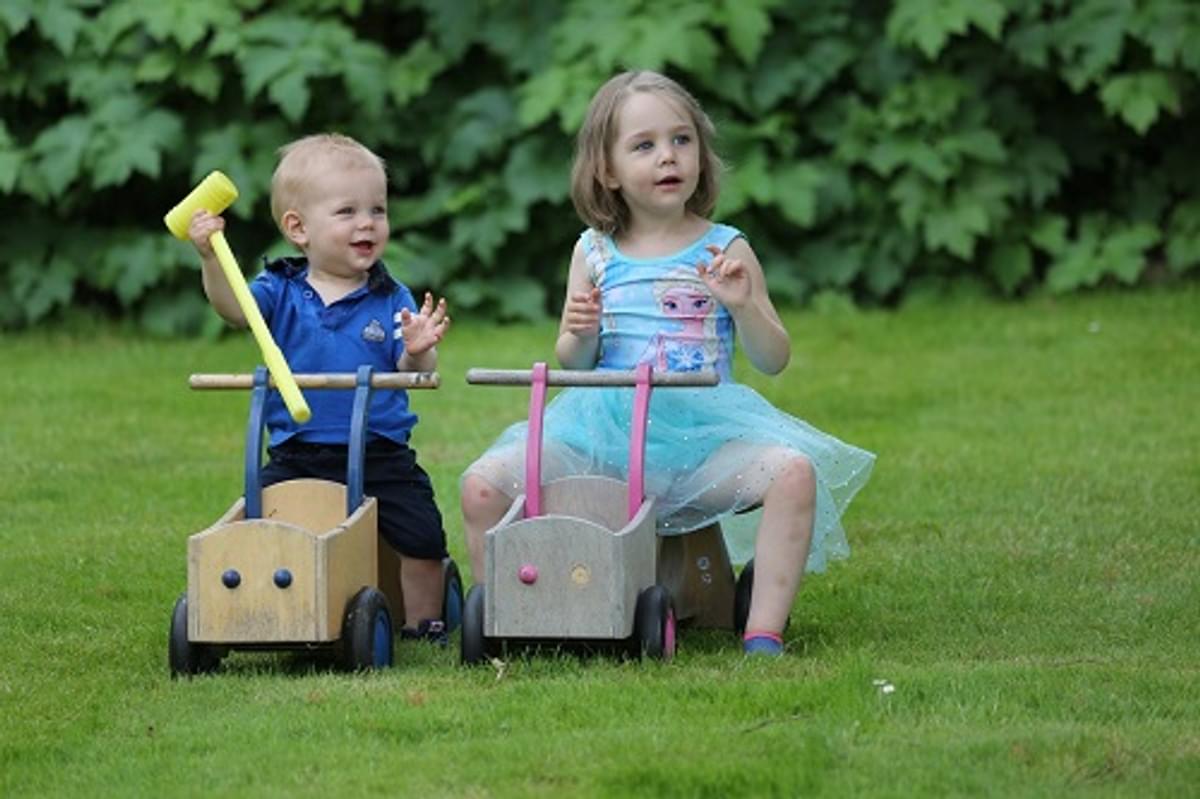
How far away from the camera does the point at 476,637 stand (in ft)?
17.1

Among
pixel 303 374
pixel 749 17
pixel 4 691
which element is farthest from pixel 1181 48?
pixel 4 691

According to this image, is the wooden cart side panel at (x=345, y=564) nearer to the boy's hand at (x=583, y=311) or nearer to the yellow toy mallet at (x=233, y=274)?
the yellow toy mallet at (x=233, y=274)

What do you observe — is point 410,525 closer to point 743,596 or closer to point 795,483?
point 743,596

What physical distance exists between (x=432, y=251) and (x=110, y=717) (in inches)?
245

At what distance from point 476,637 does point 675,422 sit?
73 centimetres

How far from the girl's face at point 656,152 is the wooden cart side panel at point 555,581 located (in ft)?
2.90

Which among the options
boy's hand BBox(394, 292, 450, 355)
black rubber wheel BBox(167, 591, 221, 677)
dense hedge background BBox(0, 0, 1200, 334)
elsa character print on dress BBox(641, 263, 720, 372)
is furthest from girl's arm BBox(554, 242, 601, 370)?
dense hedge background BBox(0, 0, 1200, 334)

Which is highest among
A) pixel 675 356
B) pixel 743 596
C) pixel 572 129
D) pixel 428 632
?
pixel 572 129

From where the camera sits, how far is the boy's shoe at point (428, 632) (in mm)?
5738

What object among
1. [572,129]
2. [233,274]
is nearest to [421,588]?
[233,274]

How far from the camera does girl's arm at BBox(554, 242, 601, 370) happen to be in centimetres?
551

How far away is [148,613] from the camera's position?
5.98m

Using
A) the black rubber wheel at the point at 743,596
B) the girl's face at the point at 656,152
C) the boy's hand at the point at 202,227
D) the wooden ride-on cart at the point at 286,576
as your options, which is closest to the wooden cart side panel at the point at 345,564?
the wooden ride-on cart at the point at 286,576

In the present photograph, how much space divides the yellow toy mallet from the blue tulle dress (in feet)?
1.68
